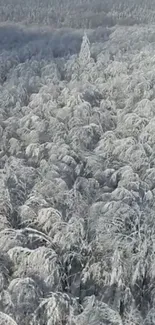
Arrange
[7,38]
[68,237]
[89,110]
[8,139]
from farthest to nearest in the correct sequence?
[7,38] < [89,110] < [8,139] < [68,237]

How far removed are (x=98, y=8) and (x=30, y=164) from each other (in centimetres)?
6739

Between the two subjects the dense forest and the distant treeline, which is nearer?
the dense forest

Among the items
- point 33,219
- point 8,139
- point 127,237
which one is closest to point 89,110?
point 8,139

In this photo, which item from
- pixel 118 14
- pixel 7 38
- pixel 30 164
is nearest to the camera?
pixel 30 164

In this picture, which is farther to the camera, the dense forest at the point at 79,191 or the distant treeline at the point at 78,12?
the distant treeline at the point at 78,12

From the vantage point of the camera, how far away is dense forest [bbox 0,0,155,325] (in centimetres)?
1239

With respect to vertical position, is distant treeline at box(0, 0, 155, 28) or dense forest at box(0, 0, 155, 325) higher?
dense forest at box(0, 0, 155, 325)

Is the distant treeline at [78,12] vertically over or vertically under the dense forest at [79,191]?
under

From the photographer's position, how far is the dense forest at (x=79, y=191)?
12391 millimetres

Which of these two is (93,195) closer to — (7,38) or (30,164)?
(30,164)

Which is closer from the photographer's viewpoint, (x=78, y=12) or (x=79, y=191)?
(x=79, y=191)

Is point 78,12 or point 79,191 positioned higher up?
point 79,191

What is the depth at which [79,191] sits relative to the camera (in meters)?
Answer: 17.6

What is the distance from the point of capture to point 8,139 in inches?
904
